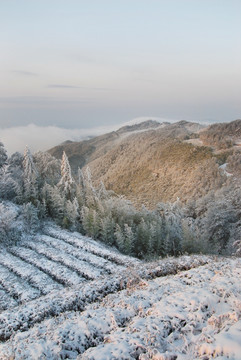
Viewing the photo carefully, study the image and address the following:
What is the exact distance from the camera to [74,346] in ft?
28.7

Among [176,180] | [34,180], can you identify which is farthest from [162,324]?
[176,180]

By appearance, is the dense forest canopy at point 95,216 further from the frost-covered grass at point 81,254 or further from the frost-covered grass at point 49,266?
the frost-covered grass at point 81,254

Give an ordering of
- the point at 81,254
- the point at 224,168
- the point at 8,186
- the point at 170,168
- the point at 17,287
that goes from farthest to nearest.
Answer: the point at 170,168, the point at 224,168, the point at 8,186, the point at 81,254, the point at 17,287

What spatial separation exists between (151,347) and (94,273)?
1494cm

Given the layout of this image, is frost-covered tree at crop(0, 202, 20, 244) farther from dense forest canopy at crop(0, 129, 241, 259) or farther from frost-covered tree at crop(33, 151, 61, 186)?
frost-covered tree at crop(33, 151, 61, 186)

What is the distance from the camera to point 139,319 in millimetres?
9297

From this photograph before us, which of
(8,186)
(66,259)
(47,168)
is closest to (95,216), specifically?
(66,259)

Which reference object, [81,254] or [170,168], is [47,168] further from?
[170,168]

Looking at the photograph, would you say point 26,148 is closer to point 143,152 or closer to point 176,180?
point 176,180

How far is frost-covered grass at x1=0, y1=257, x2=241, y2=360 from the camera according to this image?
698cm

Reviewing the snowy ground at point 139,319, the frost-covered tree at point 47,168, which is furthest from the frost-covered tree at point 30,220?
the snowy ground at point 139,319

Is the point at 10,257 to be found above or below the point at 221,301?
below

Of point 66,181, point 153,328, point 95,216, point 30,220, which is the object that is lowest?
point 30,220

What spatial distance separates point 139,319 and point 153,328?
3.08ft
